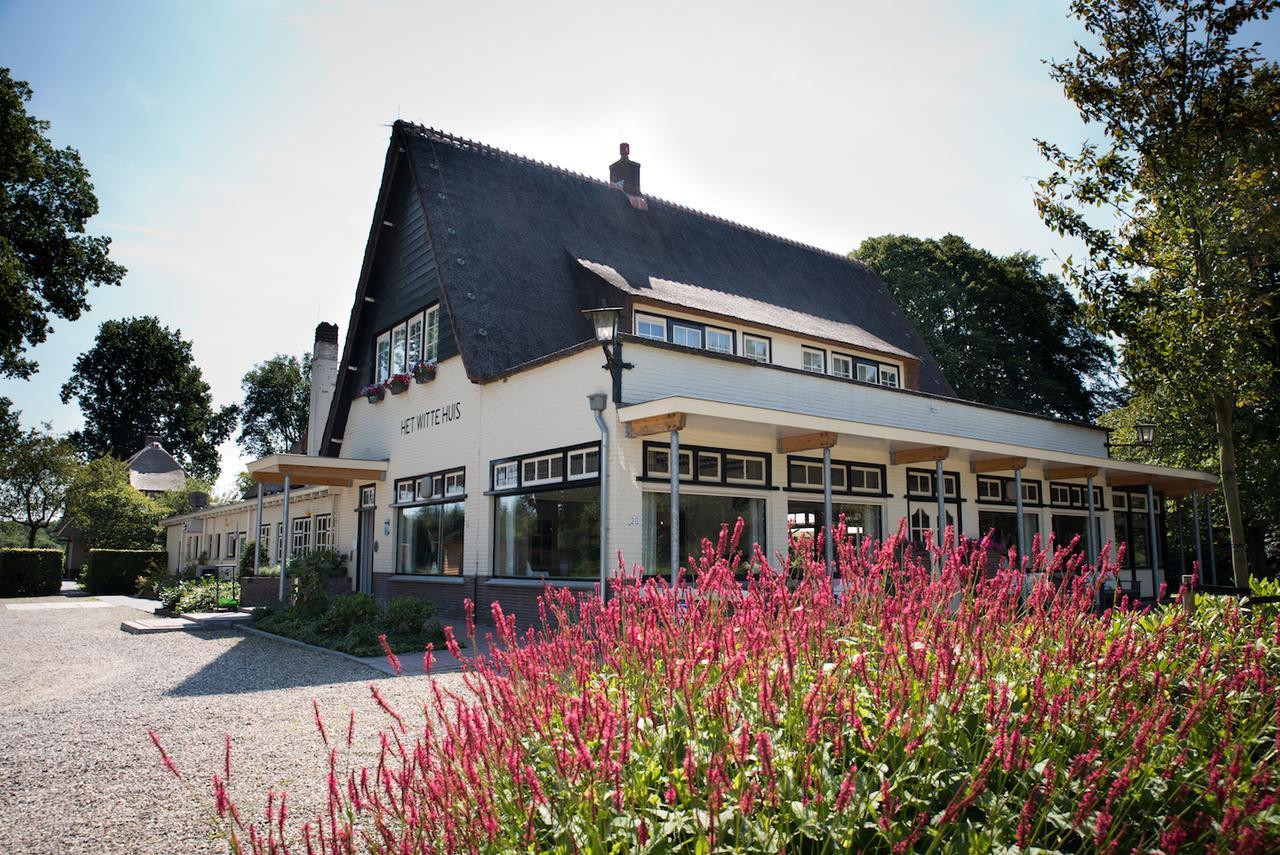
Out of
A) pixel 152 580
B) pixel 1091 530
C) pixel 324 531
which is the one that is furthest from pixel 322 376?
pixel 1091 530

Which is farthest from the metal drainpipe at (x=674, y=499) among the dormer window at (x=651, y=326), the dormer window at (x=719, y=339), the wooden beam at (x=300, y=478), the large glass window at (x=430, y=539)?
the wooden beam at (x=300, y=478)

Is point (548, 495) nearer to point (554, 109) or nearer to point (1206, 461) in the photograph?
point (554, 109)

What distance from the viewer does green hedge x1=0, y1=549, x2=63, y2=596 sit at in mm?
27000

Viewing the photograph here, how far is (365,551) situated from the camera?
1820cm

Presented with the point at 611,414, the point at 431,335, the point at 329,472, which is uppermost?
the point at 431,335

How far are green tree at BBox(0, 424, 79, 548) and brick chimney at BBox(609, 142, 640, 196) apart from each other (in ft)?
84.7

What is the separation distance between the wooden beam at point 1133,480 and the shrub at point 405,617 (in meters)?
14.3

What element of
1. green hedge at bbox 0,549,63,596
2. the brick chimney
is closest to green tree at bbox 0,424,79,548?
green hedge at bbox 0,549,63,596

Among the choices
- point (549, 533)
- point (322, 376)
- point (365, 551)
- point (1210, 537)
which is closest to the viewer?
point (549, 533)

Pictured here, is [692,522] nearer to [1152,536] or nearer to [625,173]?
[625,173]

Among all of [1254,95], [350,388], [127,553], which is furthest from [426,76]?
[127,553]

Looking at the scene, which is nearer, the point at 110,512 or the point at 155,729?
the point at 155,729

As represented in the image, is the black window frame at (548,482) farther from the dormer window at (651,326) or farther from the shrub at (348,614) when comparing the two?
the dormer window at (651,326)

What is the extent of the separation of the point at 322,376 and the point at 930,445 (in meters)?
15.6
